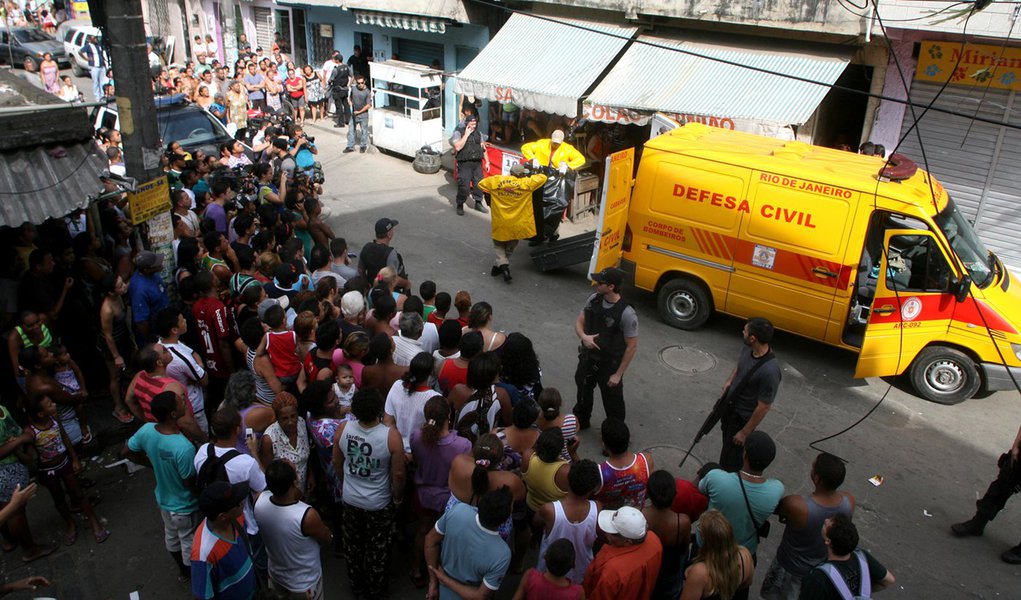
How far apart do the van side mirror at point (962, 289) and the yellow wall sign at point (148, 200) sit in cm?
763

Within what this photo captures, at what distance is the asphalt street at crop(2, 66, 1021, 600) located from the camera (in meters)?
5.36

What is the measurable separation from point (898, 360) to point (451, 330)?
16.4ft

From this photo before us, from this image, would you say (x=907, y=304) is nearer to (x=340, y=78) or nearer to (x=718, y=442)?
(x=718, y=442)

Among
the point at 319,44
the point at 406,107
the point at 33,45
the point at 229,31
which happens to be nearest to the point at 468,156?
the point at 406,107

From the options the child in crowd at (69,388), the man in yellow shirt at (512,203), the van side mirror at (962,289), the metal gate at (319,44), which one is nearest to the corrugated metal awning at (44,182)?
the child in crowd at (69,388)

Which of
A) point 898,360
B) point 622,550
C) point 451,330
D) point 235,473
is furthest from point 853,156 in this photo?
point 235,473

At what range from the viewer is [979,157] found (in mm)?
10656

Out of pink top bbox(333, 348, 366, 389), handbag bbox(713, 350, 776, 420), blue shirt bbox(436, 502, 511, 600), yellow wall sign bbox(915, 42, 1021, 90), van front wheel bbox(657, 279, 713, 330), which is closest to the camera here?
blue shirt bbox(436, 502, 511, 600)

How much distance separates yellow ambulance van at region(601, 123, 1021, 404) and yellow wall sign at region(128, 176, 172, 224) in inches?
183

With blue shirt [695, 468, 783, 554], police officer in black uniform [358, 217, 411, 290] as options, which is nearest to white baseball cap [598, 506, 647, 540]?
blue shirt [695, 468, 783, 554]

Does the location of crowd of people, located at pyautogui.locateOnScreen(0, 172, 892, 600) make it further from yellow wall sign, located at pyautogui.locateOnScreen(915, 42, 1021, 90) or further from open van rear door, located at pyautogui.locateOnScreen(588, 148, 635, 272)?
yellow wall sign, located at pyautogui.locateOnScreen(915, 42, 1021, 90)

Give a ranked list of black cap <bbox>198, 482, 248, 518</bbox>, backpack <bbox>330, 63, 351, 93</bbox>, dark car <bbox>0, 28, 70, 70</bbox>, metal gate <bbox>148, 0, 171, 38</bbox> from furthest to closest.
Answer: metal gate <bbox>148, 0, 171, 38</bbox> < dark car <bbox>0, 28, 70, 70</bbox> < backpack <bbox>330, 63, 351, 93</bbox> < black cap <bbox>198, 482, 248, 518</bbox>

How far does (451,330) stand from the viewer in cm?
536

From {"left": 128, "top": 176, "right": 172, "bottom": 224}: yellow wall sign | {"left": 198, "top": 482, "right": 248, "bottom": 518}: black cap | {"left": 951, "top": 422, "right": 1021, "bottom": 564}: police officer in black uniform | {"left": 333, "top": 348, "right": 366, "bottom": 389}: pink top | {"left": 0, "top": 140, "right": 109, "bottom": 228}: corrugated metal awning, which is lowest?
{"left": 951, "top": 422, "right": 1021, "bottom": 564}: police officer in black uniform
